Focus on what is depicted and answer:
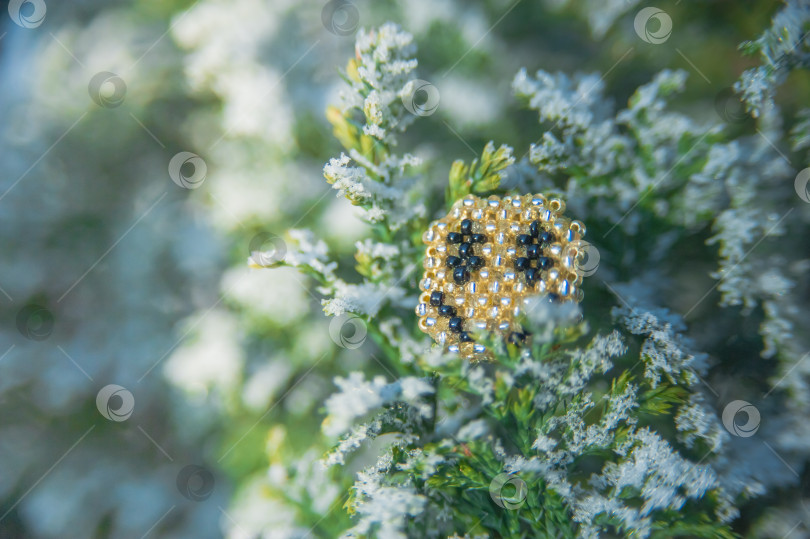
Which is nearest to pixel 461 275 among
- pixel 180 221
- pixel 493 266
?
pixel 493 266

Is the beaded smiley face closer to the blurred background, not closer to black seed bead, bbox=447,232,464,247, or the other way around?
black seed bead, bbox=447,232,464,247

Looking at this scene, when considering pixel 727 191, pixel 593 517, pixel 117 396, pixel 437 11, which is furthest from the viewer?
pixel 117 396

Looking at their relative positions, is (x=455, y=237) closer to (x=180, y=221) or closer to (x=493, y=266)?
(x=493, y=266)

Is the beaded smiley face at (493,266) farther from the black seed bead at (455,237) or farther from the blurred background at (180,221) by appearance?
the blurred background at (180,221)

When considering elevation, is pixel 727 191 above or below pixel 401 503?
above

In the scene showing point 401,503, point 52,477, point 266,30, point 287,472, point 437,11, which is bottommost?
point 52,477

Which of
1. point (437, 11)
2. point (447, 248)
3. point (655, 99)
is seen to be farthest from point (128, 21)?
point (655, 99)

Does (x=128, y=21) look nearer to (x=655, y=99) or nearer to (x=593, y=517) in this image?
(x=655, y=99)
